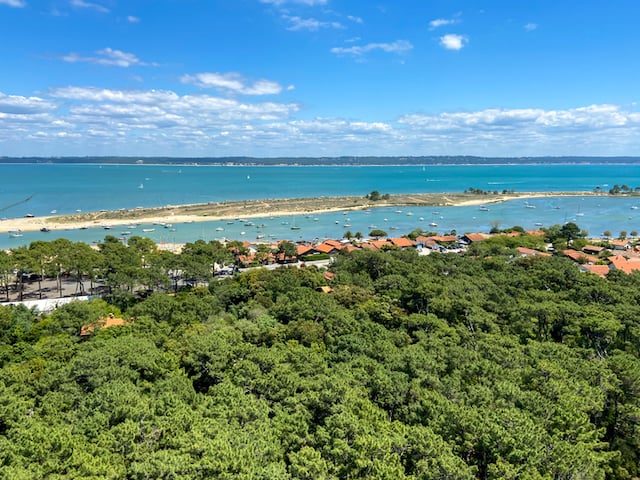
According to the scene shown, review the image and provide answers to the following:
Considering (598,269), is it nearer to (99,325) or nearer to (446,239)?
(446,239)

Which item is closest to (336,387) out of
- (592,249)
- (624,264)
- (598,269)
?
(598,269)

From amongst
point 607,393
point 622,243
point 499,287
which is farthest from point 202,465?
point 622,243

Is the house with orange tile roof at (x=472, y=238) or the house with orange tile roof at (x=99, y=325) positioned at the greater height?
the house with orange tile roof at (x=472, y=238)

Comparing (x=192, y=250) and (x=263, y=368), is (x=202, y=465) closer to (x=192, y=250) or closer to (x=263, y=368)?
(x=263, y=368)

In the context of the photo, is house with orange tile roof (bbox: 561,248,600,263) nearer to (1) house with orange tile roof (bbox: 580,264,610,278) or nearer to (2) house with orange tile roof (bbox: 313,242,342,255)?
(1) house with orange tile roof (bbox: 580,264,610,278)

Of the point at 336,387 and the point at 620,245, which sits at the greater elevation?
the point at 336,387

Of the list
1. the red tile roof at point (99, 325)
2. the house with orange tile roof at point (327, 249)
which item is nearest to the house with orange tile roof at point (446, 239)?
the house with orange tile roof at point (327, 249)

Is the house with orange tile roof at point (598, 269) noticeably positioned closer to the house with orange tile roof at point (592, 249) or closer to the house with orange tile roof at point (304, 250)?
the house with orange tile roof at point (592, 249)
